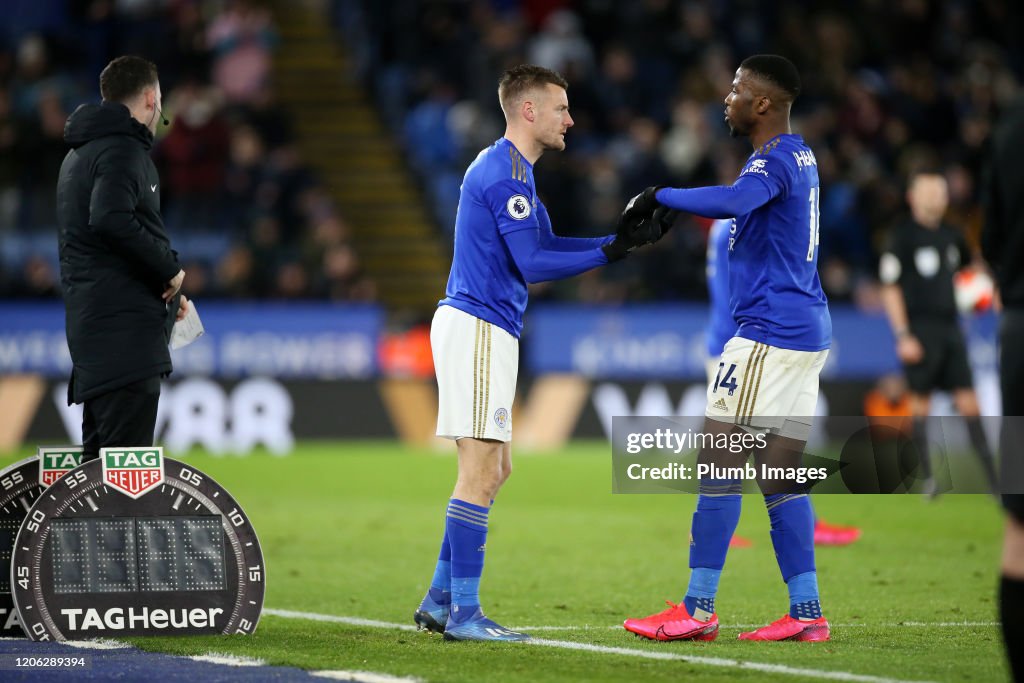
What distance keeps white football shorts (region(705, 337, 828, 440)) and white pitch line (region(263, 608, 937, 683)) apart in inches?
44.3

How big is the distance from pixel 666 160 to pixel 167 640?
15.9 metres

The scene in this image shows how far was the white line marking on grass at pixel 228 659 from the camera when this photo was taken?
588 cm

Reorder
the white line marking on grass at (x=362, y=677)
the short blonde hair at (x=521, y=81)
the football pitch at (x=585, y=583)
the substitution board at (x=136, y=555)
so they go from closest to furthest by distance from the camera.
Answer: the white line marking on grass at (x=362, y=677) → the football pitch at (x=585, y=583) → the substitution board at (x=136, y=555) → the short blonde hair at (x=521, y=81)

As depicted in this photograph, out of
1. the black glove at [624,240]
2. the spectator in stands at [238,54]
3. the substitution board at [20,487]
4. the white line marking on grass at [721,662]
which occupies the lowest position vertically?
the white line marking on grass at [721,662]

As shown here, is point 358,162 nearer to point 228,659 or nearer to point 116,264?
point 116,264

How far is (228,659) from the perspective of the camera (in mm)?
5984

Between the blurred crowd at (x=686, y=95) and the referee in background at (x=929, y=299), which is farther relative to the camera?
Answer: the blurred crowd at (x=686, y=95)

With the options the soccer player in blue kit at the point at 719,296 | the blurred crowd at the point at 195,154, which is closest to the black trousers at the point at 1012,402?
the soccer player in blue kit at the point at 719,296

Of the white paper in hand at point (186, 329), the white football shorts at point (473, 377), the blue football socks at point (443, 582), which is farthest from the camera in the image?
the white paper in hand at point (186, 329)

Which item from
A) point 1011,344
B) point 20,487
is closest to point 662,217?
point 1011,344

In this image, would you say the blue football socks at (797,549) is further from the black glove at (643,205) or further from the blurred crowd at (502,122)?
the blurred crowd at (502,122)

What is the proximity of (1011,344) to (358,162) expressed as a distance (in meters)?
20.0

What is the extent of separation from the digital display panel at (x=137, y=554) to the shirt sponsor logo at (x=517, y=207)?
1819 mm

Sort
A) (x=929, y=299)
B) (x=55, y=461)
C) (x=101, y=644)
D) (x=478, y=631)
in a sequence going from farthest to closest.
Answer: (x=929, y=299)
(x=55, y=461)
(x=478, y=631)
(x=101, y=644)
